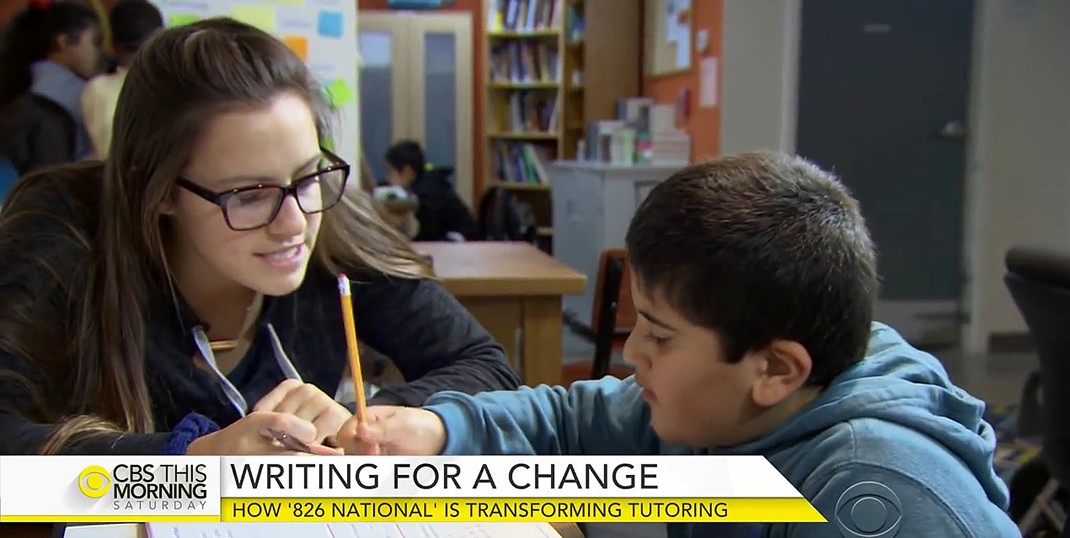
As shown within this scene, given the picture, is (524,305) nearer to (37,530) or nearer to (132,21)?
(37,530)

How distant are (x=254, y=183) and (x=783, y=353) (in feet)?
1.61

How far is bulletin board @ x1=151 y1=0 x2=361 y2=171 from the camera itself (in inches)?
89.7

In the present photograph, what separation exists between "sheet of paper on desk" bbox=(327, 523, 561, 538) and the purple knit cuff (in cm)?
18

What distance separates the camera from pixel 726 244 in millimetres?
596

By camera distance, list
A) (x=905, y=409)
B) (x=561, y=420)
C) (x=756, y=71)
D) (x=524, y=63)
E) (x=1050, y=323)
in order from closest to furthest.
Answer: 1. (x=905, y=409)
2. (x=561, y=420)
3. (x=1050, y=323)
4. (x=756, y=71)
5. (x=524, y=63)

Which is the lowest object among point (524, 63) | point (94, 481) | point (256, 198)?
point (94, 481)

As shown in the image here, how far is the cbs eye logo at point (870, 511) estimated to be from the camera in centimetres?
53

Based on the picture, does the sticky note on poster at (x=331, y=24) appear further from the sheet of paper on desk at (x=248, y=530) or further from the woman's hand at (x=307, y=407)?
the sheet of paper on desk at (x=248, y=530)

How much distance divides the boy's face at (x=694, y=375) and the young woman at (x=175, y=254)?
1.12 ft

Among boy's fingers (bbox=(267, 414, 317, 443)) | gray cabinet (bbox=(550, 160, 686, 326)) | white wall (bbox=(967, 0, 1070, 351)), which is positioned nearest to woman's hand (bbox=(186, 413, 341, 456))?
boy's fingers (bbox=(267, 414, 317, 443))

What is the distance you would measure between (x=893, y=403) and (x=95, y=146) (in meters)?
2.12

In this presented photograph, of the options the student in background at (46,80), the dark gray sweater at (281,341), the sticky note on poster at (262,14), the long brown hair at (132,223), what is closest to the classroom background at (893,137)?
the student in background at (46,80)

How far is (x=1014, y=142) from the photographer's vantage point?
12.9ft

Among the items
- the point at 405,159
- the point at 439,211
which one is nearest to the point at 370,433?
the point at 439,211
